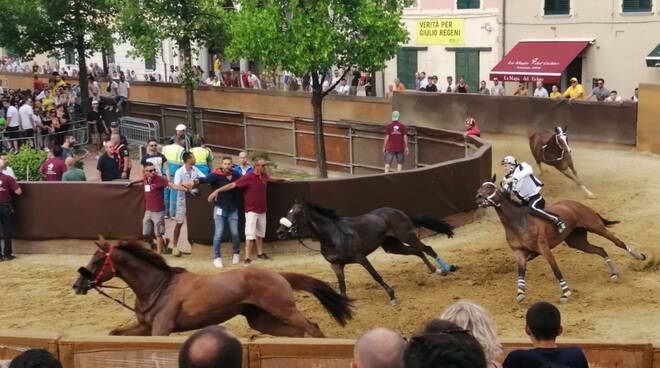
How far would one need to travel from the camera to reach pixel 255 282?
10.2 meters

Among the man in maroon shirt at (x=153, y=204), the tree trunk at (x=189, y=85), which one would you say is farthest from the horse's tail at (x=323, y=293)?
the tree trunk at (x=189, y=85)

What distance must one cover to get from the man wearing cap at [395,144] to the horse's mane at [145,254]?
13014mm

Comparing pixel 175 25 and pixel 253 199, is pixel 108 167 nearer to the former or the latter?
pixel 253 199

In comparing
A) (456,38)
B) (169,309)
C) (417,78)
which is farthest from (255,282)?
(456,38)

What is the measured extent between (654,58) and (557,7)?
5181 millimetres

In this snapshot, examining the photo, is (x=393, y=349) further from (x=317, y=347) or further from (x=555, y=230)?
(x=555, y=230)

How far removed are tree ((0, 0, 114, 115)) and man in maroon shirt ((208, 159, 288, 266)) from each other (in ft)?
57.5

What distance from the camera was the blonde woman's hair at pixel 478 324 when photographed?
4965 mm

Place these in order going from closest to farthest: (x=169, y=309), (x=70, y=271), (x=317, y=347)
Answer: (x=317, y=347) < (x=169, y=309) < (x=70, y=271)

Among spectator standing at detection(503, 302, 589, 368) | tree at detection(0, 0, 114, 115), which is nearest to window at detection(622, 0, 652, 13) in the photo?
tree at detection(0, 0, 114, 115)

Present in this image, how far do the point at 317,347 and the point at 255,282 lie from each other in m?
2.59

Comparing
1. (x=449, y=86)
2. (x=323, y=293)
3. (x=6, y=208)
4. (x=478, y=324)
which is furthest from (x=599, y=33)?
(x=478, y=324)

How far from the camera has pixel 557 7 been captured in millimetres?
36219

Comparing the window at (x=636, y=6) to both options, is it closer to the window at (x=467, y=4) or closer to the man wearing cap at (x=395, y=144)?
the window at (x=467, y=4)
